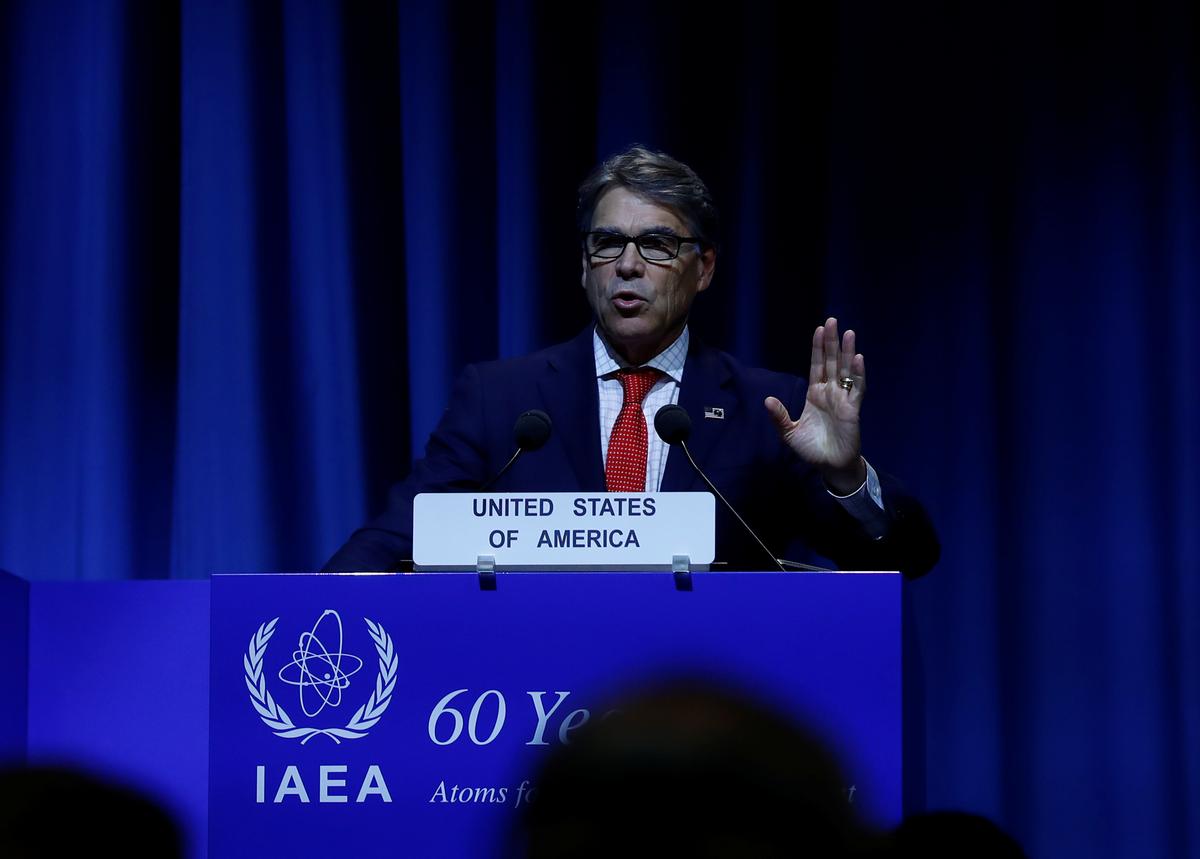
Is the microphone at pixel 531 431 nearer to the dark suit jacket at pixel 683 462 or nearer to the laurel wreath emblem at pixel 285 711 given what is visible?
the laurel wreath emblem at pixel 285 711

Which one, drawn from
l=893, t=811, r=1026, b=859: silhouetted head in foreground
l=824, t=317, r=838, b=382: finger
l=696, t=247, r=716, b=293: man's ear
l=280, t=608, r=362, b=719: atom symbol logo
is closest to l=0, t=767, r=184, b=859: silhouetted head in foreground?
l=893, t=811, r=1026, b=859: silhouetted head in foreground

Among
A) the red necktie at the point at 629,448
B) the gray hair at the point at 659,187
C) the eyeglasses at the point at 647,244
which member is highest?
the gray hair at the point at 659,187

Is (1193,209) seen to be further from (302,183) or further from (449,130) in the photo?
(302,183)

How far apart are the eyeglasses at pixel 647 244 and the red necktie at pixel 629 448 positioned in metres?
0.29

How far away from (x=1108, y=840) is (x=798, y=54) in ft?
7.04

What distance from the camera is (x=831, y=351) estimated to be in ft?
9.25

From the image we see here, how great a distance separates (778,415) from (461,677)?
0.92 meters

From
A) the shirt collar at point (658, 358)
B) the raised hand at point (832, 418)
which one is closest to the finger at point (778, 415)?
the raised hand at point (832, 418)

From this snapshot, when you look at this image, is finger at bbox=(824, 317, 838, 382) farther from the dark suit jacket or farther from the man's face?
the man's face

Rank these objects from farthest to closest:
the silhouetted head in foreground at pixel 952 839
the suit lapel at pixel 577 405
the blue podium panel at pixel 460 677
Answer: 1. the suit lapel at pixel 577 405
2. the blue podium panel at pixel 460 677
3. the silhouetted head in foreground at pixel 952 839

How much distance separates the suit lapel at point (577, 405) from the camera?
323cm

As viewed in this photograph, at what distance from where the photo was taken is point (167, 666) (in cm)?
324

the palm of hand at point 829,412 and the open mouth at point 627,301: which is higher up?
the open mouth at point 627,301

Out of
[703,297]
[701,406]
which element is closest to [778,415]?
[701,406]
